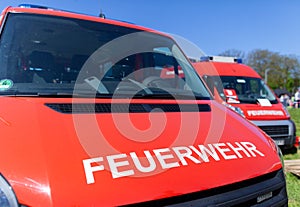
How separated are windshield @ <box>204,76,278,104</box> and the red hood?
5.54 m

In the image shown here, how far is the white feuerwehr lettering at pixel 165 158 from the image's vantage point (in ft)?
5.09

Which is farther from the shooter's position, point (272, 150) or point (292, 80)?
point (292, 80)

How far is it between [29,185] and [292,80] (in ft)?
185

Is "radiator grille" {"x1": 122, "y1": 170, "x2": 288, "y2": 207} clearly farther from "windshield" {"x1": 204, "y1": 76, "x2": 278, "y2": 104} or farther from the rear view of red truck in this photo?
"windshield" {"x1": 204, "y1": 76, "x2": 278, "y2": 104}

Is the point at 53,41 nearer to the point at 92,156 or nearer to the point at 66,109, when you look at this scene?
the point at 66,109

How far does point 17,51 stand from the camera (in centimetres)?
236

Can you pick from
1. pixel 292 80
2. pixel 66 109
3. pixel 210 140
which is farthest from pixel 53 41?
pixel 292 80

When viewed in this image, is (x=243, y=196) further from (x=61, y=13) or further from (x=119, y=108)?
(x=61, y=13)

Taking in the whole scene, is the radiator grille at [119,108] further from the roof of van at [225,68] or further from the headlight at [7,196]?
the roof of van at [225,68]

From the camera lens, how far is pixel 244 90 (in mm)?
8492

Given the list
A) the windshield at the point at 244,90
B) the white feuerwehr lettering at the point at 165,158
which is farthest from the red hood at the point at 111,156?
the windshield at the point at 244,90

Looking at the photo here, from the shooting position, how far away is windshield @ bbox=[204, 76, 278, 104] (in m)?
7.66

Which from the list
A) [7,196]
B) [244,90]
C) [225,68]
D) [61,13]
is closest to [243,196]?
[7,196]

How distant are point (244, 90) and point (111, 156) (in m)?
7.43
